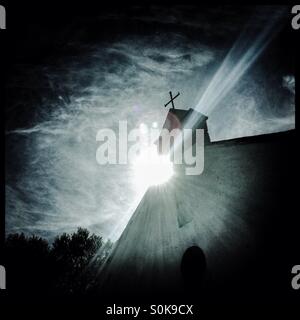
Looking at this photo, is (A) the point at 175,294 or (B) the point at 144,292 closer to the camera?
(A) the point at 175,294

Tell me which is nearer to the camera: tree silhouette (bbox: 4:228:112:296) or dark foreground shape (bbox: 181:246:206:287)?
dark foreground shape (bbox: 181:246:206:287)

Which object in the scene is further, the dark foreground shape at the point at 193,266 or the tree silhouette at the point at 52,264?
the tree silhouette at the point at 52,264

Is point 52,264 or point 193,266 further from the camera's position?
point 52,264

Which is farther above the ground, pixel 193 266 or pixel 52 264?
pixel 193 266

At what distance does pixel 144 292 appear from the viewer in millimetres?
8438

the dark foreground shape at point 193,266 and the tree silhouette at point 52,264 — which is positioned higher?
the dark foreground shape at point 193,266

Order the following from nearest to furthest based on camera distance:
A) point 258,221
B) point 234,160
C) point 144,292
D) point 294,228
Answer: point 294,228 → point 258,221 → point 234,160 → point 144,292

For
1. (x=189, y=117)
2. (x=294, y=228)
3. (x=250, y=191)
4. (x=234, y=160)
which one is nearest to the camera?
(x=294, y=228)

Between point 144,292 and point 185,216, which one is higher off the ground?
point 185,216

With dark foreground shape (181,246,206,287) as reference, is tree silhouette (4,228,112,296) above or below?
below
